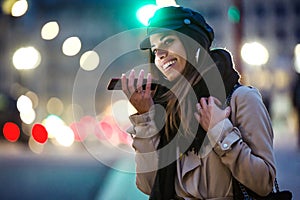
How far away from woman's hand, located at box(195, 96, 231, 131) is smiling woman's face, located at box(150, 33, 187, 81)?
17 centimetres

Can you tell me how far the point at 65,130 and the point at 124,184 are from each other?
638 inches

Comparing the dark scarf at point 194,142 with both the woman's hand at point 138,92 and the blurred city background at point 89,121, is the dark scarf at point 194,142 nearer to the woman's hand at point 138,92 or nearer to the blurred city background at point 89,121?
the woman's hand at point 138,92

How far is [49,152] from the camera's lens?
19906mm

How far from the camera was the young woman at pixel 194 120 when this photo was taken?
2.39 m

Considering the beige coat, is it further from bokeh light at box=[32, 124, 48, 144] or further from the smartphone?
bokeh light at box=[32, 124, 48, 144]

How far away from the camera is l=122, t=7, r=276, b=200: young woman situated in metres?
2.39

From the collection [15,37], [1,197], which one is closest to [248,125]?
[1,197]

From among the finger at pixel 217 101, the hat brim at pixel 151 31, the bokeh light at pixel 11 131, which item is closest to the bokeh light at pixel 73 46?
the bokeh light at pixel 11 131

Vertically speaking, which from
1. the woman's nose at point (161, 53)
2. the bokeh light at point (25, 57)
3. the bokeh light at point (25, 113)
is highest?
the woman's nose at point (161, 53)

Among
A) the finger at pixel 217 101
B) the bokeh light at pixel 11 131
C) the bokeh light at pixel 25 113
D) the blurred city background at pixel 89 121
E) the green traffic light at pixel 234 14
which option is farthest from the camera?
the bokeh light at pixel 25 113

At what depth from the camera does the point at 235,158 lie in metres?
2.36

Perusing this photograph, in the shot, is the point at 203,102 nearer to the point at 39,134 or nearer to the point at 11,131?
the point at 39,134

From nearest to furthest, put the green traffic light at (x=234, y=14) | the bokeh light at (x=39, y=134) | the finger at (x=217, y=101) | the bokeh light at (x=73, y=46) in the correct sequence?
the finger at (x=217, y=101) → the green traffic light at (x=234, y=14) → the bokeh light at (x=39, y=134) → the bokeh light at (x=73, y=46)

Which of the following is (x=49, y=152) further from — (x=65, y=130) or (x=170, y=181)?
(x=170, y=181)
